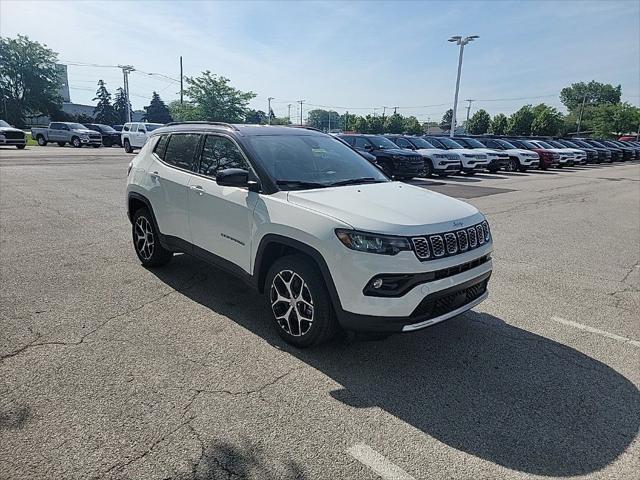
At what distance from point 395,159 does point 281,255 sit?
43.7ft

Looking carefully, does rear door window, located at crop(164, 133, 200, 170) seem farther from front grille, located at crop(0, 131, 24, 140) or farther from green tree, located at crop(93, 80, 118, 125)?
green tree, located at crop(93, 80, 118, 125)

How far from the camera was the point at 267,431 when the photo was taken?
2717mm

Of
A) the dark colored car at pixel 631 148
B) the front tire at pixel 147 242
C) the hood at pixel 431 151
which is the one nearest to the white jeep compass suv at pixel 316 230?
the front tire at pixel 147 242

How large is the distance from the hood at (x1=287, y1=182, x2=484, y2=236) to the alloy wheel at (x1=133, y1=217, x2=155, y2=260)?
101 inches

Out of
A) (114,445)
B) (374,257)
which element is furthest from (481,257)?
(114,445)

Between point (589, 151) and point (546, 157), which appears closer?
point (546, 157)

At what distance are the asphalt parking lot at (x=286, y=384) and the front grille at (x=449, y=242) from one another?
3.01 feet

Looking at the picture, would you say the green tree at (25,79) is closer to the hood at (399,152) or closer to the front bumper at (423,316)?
the hood at (399,152)

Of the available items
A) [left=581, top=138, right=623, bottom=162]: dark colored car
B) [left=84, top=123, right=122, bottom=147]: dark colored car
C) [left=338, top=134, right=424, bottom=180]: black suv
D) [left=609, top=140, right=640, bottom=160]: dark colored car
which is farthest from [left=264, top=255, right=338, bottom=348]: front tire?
[left=609, top=140, right=640, bottom=160]: dark colored car

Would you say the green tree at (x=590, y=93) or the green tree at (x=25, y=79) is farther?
the green tree at (x=590, y=93)

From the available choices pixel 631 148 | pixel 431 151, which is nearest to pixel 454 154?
pixel 431 151

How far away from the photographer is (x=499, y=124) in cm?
7362

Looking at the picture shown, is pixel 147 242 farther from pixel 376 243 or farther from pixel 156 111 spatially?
pixel 156 111

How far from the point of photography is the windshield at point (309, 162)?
4.04 metres
